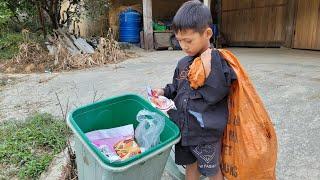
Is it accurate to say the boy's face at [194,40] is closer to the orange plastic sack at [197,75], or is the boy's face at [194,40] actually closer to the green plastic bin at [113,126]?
the orange plastic sack at [197,75]

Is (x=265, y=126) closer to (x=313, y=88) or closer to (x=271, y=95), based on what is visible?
(x=271, y=95)

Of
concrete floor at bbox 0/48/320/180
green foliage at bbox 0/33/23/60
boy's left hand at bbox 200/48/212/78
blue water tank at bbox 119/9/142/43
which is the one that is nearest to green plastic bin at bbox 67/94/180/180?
boy's left hand at bbox 200/48/212/78

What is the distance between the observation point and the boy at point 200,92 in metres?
1.61

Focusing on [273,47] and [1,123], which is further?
[273,47]

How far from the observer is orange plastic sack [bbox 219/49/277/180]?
1655mm

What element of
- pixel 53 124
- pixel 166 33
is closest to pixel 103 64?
pixel 166 33

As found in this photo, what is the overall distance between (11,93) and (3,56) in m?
3.53

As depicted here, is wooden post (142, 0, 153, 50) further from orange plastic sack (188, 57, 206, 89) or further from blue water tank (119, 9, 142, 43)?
orange plastic sack (188, 57, 206, 89)

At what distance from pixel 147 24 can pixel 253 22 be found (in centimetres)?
338

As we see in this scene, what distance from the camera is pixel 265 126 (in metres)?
1.69

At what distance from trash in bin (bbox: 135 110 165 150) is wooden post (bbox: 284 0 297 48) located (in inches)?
Result: 337

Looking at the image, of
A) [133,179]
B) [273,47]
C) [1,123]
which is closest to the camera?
[133,179]

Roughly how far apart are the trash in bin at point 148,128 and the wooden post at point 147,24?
808 centimetres

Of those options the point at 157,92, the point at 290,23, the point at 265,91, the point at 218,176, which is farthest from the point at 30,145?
the point at 290,23
